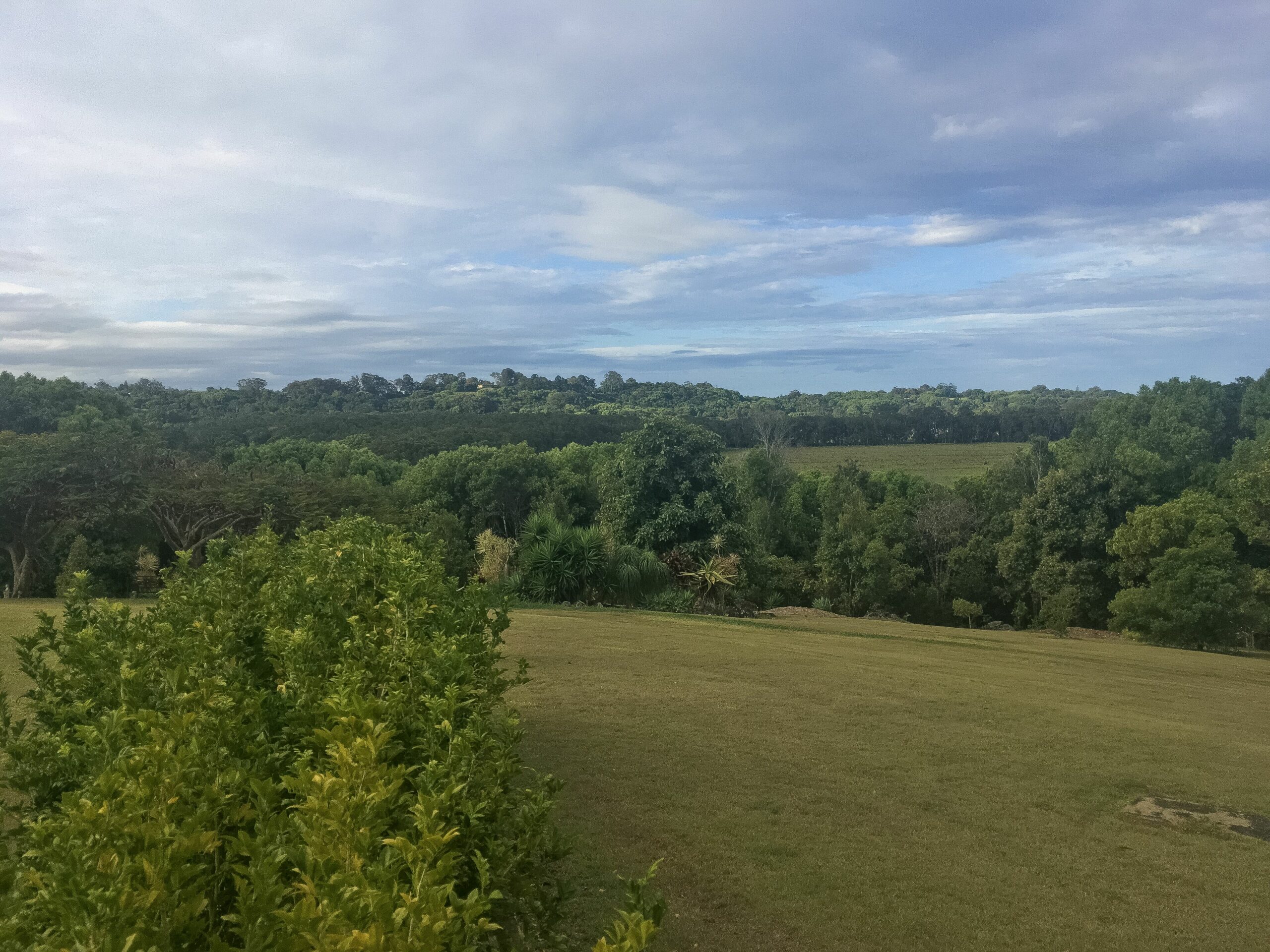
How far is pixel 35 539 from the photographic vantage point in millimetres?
22109

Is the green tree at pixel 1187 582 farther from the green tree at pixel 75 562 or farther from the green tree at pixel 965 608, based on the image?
the green tree at pixel 75 562

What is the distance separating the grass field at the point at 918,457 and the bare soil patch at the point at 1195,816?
4563cm

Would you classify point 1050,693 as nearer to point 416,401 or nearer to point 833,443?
point 833,443

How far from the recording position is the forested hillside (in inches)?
848

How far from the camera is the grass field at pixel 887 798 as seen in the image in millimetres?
4465

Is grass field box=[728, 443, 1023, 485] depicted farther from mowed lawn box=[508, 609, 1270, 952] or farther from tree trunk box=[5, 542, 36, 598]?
mowed lawn box=[508, 609, 1270, 952]

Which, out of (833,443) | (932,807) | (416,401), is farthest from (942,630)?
(416,401)

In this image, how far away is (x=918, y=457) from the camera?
2613 inches

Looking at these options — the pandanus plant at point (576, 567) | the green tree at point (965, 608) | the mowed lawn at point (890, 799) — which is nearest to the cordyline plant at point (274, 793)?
the mowed lawn at point (890, 799)

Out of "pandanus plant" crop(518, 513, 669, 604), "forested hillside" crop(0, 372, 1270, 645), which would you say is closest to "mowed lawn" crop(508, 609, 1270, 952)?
"forested hillside" crop(0, 372, 1270, 645)

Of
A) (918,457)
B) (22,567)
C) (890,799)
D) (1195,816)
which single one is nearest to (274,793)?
(890,799)

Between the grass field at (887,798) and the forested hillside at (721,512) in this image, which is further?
A: the forested hillside at (721,512)

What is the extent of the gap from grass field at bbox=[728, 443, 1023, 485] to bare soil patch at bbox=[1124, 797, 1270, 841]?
45.6 meters

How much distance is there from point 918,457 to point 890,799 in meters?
63.6
